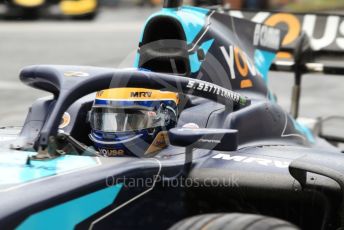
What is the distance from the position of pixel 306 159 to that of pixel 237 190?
0.32 meters

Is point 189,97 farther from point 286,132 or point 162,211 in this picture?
point 162,211

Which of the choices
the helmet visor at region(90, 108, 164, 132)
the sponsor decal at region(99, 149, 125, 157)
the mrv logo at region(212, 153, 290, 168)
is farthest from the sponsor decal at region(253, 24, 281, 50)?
the sponsor decal at region(99, 149, 125, 157)

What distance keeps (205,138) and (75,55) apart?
8.35 metres

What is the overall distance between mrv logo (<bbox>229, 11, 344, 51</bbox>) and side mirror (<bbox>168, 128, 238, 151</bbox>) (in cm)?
246

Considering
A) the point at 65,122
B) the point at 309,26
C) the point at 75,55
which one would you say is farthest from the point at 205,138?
the point at 75,55

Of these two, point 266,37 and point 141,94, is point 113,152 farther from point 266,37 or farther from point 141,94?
point 266,37

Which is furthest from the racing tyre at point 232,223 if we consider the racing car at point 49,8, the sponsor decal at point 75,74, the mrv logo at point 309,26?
the racing car at point 49,8

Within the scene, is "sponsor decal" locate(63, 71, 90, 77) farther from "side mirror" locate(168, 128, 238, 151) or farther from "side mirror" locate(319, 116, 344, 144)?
"side mirror" locate(319, 116, 344, 144)

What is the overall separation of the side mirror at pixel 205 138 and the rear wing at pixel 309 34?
2251 millimetres

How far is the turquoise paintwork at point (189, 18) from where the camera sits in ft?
12.2

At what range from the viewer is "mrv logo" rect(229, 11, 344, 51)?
17.0 ft

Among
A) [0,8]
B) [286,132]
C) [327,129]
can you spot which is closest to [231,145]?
[286,132]

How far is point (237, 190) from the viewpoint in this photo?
294 centimetres

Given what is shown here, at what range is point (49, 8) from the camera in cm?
1644
